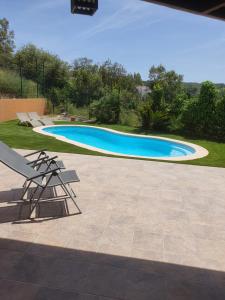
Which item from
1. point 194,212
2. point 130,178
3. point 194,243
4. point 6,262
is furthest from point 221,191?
A: point 6,262

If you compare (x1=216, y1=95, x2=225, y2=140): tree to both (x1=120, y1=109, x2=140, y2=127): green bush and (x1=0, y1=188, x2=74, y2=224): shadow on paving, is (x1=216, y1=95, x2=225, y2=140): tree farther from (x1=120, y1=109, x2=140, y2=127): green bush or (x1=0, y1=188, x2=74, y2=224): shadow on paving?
(x1=0, y1=188, x2=74, y2=224): shadow on paving

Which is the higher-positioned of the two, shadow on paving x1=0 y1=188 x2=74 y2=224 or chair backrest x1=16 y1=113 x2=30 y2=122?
chair backrest x1=16 y1=113 x2=30 y2=122

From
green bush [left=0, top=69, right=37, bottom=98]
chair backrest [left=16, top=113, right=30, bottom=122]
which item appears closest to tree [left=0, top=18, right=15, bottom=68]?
green bush [left=0, top=69, right=37, bottom=98]

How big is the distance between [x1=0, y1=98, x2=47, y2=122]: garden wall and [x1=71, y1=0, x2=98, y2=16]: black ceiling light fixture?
47.6ft

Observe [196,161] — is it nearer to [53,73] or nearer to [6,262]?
[6,262]

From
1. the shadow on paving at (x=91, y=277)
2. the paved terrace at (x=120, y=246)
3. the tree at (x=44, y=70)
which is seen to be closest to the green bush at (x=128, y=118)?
the tree at (x=44, y=70)

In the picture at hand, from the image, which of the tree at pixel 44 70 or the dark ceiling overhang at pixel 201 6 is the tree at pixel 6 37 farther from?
the dark ceiling overhang at pixel 201 6

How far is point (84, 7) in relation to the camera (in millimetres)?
3736

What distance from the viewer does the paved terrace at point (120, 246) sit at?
10.00ft

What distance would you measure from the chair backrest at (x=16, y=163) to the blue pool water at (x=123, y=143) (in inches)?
272

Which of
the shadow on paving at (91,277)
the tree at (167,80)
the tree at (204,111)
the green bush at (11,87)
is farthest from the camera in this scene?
the tree at (167,80)

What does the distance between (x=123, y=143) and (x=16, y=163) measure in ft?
32.6

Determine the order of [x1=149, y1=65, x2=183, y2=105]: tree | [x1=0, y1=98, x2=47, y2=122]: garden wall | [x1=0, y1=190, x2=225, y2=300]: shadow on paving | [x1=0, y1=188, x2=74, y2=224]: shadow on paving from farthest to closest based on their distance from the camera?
[x1=149, y1=65, x2=183, y2=105]: tree
[x1=0, y1=98, x2=47, y2=122]: garden wall
[x1=0, y1=188, x2=74, y2=224]: shadow on paving
[x1=0, y1=190, x2=225, y2=300]: shadow on paving

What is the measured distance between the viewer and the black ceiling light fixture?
3691mm
